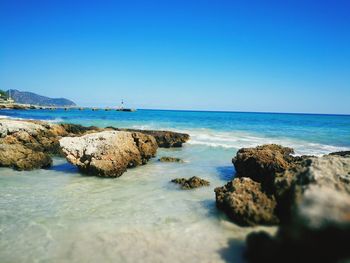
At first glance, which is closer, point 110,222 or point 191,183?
point 110,222

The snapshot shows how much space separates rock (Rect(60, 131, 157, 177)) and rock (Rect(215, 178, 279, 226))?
4.19 m

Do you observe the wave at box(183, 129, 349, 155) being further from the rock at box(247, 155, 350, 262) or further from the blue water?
the rock at box(247, 155, 350, 262)

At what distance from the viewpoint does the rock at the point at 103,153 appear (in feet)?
30.2

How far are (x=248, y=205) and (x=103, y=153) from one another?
5.47 meters

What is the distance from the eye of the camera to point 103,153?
31.1ft

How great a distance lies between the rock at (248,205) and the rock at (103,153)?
4193 mm

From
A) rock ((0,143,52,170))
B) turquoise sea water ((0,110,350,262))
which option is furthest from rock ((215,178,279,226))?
rock ((0,143,52,170))

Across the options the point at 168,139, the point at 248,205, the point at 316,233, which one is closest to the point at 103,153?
the point at 248,205

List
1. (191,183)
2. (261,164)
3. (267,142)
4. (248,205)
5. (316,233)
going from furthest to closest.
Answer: (267,142), (261,164), (191,183), (248,205), (316,233)

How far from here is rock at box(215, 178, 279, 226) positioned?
5.24m

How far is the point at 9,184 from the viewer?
800cm

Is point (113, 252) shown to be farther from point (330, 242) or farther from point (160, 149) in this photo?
point (160, 149)

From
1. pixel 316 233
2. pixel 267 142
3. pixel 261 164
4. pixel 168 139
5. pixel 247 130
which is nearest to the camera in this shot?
pixel 316 233

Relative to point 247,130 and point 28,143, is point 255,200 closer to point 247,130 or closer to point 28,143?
point 28,143
